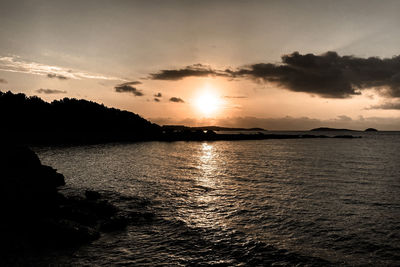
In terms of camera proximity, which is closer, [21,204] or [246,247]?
[246,247]

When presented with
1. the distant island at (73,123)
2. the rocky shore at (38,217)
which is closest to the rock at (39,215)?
the rocky shore at (38,217)

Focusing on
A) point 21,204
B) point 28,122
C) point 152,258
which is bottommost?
point 152,258

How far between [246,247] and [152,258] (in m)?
5.51

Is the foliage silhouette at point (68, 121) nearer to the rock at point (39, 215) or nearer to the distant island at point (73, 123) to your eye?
the distant island at point (73, 123)

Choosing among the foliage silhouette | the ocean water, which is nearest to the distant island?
the foliage silhouette

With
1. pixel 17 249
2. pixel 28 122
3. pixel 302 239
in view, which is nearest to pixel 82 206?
pixel 17 249

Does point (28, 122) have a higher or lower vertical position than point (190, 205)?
higher

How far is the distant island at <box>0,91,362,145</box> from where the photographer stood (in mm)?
116875

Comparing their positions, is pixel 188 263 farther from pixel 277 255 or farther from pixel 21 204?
pixel 21 204

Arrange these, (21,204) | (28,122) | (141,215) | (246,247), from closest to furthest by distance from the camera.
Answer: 1. (246,247)
2. (21,204)
3. (141,215)
4. (28,122)

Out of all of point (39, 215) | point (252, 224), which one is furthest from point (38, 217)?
point (252, 224)

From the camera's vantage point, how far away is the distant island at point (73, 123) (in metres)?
117

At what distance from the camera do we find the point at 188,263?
1243 centimetres

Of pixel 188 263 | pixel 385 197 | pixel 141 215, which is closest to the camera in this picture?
pixel 188 263
